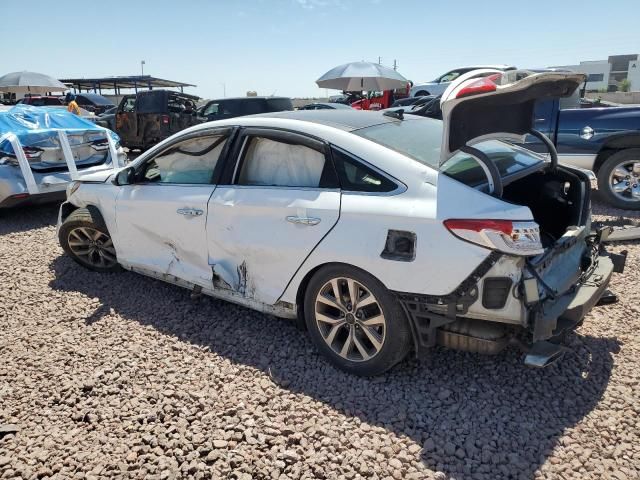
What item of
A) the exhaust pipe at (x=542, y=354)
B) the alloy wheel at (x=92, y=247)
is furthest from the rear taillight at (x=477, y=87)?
the alloy wheel at (x=92, y=247)

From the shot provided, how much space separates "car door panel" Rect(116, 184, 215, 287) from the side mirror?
0.05 metres

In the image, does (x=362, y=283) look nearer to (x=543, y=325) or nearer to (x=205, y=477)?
(x=543, y=325)

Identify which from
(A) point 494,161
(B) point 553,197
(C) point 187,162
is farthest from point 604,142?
(C) point 187,162

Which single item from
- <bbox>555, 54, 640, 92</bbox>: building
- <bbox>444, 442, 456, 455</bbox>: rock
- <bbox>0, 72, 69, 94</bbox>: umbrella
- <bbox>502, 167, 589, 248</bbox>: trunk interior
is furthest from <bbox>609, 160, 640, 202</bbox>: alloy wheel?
<bbox>555, 54, 640, 92</bbox>: building

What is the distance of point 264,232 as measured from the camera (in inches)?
119

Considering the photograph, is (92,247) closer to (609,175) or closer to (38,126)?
(38,126)

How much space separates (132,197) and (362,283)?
7.27 ft

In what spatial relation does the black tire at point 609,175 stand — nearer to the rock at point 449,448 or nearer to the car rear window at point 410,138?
the car rear window at point 410,138

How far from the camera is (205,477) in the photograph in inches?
86.9

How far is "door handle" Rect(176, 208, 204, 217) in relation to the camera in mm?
3369

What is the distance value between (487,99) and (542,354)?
1.37 metres

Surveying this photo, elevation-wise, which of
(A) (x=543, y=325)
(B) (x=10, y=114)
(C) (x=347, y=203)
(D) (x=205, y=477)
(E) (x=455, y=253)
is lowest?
(D) (x=205, y=477)

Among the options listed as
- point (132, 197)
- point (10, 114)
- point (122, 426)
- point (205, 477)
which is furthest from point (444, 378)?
point (10, 114)

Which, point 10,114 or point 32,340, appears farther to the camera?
point 10,114
